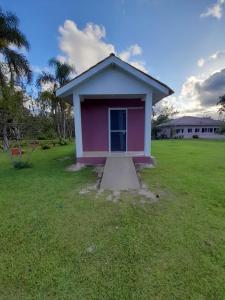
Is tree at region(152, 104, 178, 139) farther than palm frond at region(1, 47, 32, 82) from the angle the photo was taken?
Yes

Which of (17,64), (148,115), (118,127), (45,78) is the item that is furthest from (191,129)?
(17,64)

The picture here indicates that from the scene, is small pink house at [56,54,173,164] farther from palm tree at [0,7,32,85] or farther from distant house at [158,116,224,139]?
distant house at [158,116,224,139]

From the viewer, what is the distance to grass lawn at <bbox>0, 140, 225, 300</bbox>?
201 cm

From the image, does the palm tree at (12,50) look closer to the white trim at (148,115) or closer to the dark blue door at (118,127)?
the dark blue door at (118,127)

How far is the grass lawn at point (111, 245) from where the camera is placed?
2006 mm

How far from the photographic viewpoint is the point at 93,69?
6.73m

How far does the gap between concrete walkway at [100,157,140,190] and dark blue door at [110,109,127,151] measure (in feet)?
6.28

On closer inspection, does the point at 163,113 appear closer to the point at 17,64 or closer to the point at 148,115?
the point at 17,64

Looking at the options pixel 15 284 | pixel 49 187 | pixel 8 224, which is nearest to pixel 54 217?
pixel 8 224

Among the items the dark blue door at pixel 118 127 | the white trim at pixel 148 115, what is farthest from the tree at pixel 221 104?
the white trim at pixel 148 115

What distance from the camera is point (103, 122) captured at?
29.1 feet

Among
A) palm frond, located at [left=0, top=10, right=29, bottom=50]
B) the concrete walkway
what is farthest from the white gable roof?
palm frond, located at [left=0, top=10, right=29, bottom=50]

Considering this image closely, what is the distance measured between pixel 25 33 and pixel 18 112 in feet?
33.2

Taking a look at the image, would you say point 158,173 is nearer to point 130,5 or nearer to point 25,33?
point 130,5
